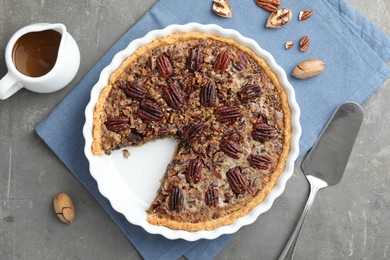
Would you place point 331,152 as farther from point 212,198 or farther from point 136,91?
point 136,91

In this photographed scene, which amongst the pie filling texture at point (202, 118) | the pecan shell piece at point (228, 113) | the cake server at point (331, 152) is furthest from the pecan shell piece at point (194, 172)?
the cake server at point (331, 152)

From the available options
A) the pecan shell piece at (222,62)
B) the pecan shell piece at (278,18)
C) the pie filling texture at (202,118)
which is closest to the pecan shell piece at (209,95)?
the pie filling texture at (202,118)

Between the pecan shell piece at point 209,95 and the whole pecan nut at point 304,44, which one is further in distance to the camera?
the whole pecan nut at point 304,44

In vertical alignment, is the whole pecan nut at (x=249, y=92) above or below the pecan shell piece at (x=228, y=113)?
above

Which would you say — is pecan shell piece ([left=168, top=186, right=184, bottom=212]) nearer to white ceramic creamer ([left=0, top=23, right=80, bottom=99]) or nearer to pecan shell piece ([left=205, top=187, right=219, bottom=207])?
pecan shell piece ([left=205, top=187, right=219, bottom=207])

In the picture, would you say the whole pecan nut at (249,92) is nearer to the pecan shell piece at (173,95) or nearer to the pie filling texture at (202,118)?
the pie filling texture at (202,118)

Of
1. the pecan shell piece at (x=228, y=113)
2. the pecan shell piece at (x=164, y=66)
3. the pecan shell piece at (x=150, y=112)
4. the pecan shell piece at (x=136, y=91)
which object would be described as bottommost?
the pecan shell piece at (x=150, y=112)

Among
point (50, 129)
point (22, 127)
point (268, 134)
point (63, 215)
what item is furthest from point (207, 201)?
point (22, 127)
